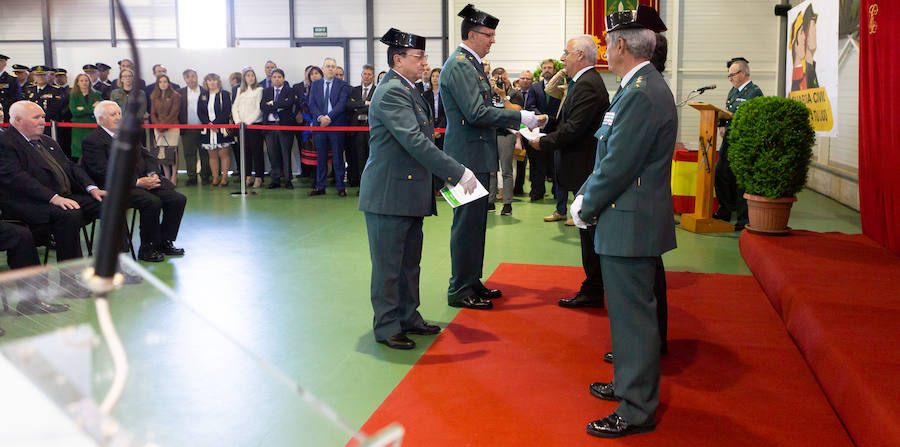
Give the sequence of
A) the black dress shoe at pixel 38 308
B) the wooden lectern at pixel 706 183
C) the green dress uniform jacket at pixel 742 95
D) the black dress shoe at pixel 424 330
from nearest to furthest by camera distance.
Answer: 1. the black dress shoe at pixel 38 308
2. the black dress shoe at pixel 424 330
3. the wooden lectern at pixel 706 183
4. the green dress uniform jacket at pixel 742 95

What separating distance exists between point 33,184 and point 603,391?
3653 millimetres

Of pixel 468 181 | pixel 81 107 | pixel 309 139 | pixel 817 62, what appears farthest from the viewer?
pixel 81 107

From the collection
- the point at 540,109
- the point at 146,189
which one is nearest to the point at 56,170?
the point at 146,189

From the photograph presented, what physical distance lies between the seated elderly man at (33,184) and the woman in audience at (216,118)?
5.54 m

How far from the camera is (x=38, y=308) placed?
85 cm

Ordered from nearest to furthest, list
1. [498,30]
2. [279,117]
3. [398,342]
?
[398,342] < [279,117] < [498,30]

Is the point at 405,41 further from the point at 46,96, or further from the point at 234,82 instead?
the point at 46,96

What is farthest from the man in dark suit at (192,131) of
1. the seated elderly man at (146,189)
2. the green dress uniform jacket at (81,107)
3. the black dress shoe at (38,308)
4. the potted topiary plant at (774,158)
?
the black dress shoe at (38,308)

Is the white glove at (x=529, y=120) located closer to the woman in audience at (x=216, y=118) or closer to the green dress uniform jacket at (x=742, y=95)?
the green dress uniform jacket at (x=742, y=95)

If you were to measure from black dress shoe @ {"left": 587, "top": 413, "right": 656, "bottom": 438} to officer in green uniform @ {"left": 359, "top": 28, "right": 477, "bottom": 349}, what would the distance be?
117cm

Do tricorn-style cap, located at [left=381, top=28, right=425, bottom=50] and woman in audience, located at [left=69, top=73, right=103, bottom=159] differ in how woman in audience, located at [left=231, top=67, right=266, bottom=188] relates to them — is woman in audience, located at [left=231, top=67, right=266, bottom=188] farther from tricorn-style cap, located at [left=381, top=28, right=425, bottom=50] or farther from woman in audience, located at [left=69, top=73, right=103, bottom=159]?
tricorn-style cap, located at [left=381, top=28, right=425, bottom=50]

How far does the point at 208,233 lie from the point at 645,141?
497 cm

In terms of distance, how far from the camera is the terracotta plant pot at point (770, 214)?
4.93 meters

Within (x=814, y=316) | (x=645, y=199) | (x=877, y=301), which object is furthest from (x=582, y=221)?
(x=877, y=301)
